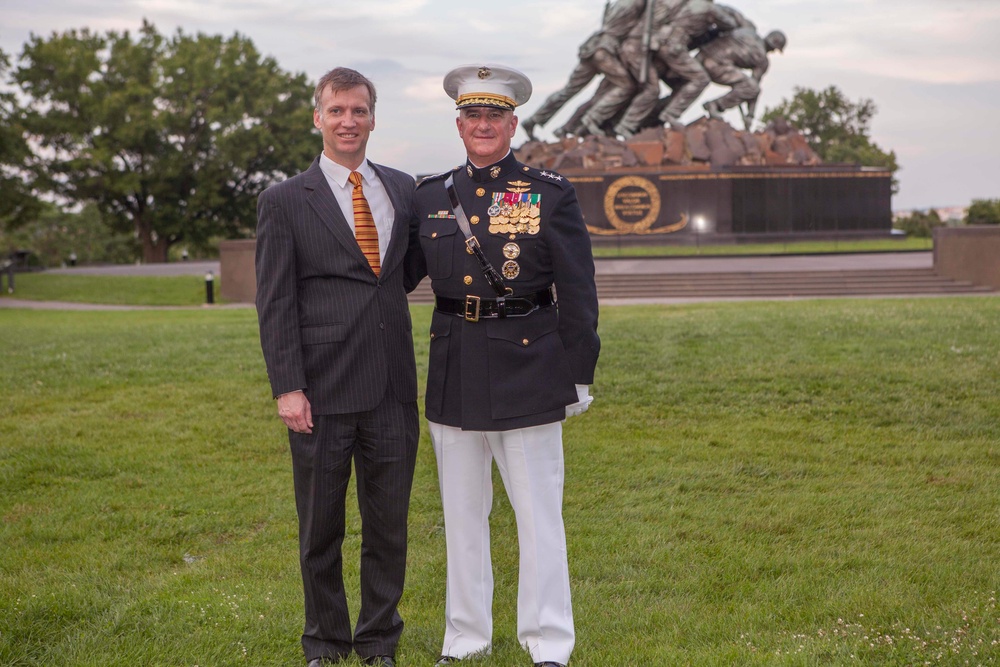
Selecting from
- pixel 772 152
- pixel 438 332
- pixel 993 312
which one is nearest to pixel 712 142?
pixel 772 152

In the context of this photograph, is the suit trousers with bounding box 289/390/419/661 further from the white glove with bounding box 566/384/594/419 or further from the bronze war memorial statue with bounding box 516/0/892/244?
the bronze war memorial statue with bounding box 516/0/892/244

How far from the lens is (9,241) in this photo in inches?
2010

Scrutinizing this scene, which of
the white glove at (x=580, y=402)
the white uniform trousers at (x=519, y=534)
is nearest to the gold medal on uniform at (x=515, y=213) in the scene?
the white glove at (x=580, y=402)

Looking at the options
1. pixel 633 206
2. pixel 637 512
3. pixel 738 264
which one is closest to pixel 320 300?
pixel 637 512

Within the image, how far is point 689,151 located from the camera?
29.9m

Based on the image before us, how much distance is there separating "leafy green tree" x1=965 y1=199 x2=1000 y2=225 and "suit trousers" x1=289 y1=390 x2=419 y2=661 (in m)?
39.7

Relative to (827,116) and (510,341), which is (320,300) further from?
(827,116)

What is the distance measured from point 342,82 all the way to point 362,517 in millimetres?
1523

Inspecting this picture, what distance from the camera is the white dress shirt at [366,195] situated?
360cm

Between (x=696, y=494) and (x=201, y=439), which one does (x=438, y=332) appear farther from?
(x=201, y=439)

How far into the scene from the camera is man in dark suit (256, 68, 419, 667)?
138 inches

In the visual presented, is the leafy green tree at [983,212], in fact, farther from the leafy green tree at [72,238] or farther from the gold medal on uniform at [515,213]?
the gold medal on uniform at [515,213]

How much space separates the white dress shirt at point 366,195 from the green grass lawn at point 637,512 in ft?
5.09

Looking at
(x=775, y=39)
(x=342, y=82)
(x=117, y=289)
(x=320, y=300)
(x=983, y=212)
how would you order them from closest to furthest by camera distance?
(x=342, y=82), (x=320, y=300), (x=117, y=289), (x=775, y=39), (x=983, y=212)
